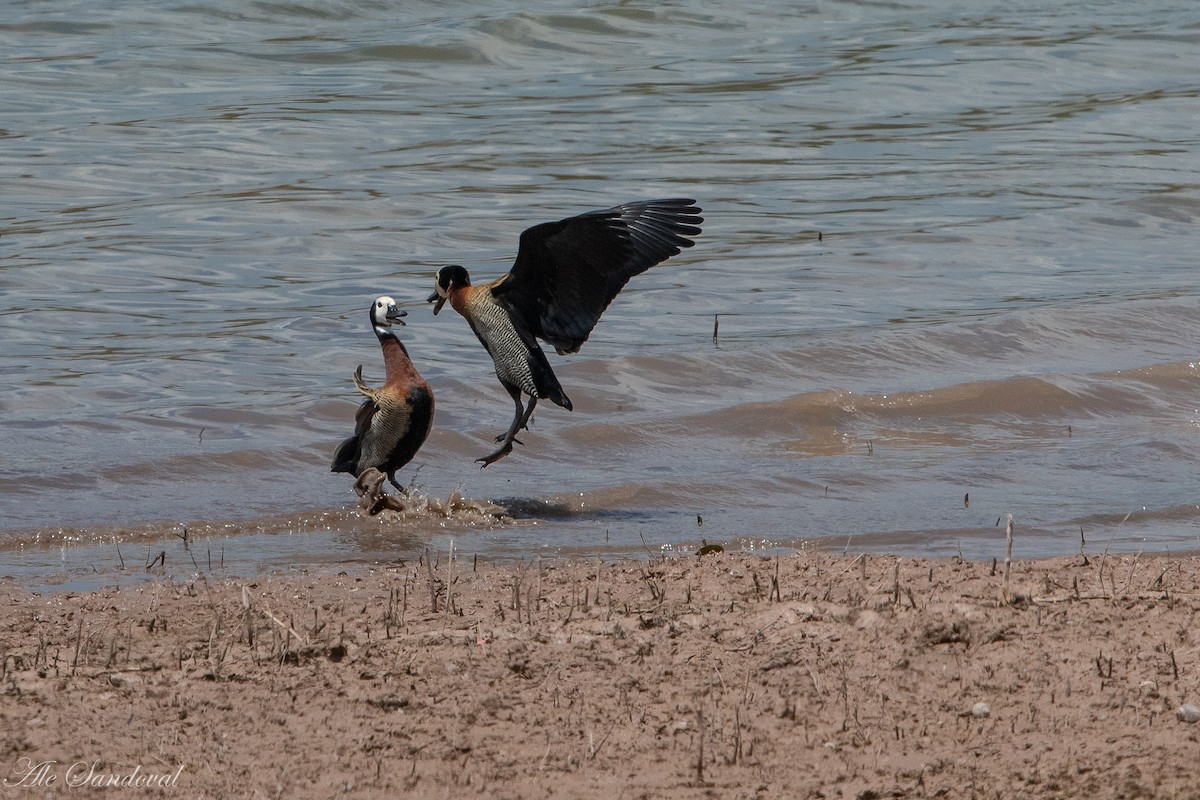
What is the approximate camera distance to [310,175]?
14641mm

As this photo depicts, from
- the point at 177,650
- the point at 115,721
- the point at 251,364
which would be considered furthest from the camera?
the point at 251,364

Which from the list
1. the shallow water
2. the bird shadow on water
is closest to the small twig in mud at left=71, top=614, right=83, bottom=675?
the shallow water

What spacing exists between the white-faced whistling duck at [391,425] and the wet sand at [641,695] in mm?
2464

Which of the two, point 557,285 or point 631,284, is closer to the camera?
point 557,285

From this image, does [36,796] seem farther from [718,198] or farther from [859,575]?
[718,198]

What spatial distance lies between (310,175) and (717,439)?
6.96 metres

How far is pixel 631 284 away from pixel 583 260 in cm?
447

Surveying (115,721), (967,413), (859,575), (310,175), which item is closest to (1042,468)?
(967,413)

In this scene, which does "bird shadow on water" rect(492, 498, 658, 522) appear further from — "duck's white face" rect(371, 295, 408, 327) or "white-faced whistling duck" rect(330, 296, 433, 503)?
Answer: "duck's white face" rect(371, 295, 408, 327)

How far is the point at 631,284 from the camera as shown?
1210cm

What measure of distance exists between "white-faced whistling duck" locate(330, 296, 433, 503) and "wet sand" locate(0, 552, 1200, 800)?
8.08 ft

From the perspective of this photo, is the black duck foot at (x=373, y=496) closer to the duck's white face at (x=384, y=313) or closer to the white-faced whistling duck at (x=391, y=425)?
the white-faced whistling duck at (x=391, y=425)
